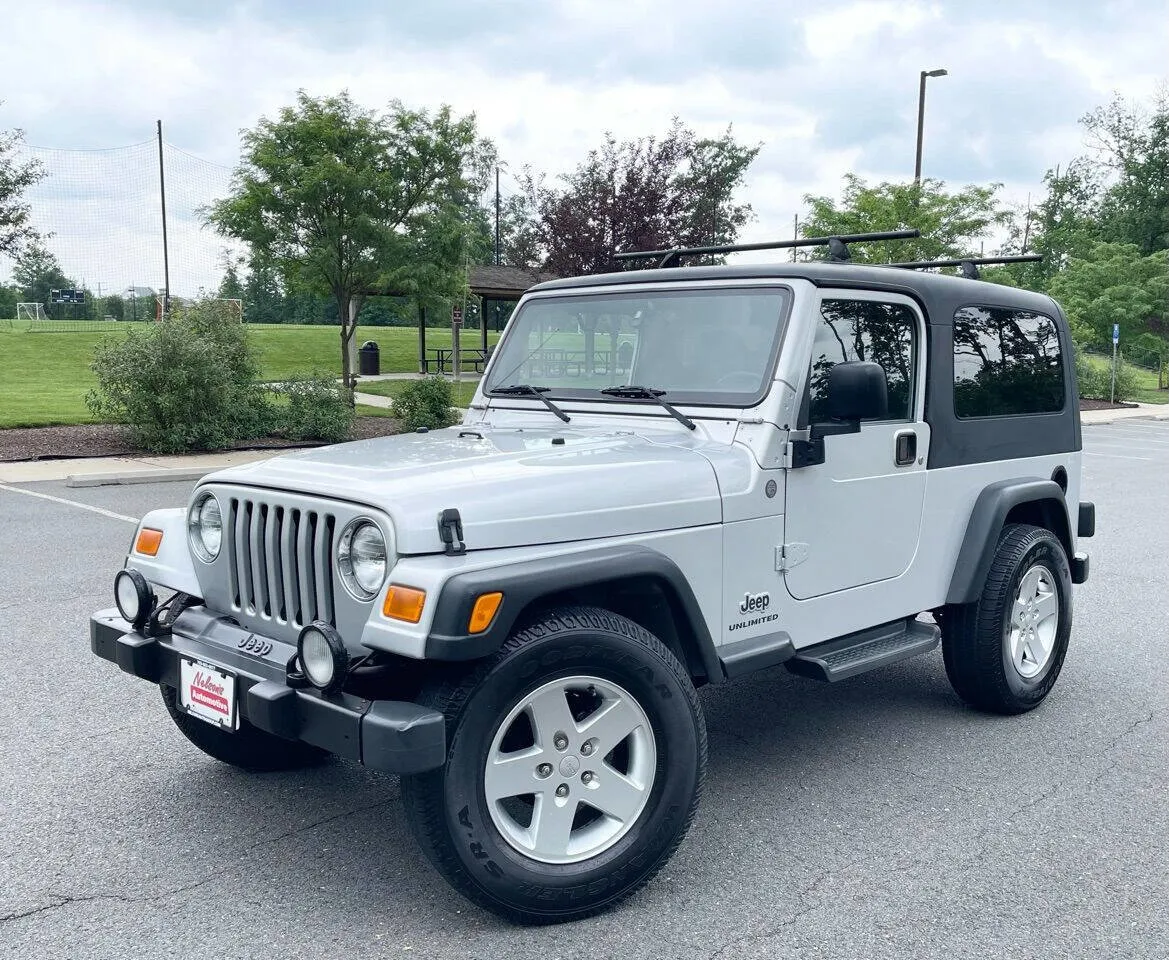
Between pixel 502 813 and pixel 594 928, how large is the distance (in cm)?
42

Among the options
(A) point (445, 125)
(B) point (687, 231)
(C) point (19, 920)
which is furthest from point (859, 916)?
(B) point (687, 231)

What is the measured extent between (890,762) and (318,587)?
2.43 metres

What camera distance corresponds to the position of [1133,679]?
5461 mm

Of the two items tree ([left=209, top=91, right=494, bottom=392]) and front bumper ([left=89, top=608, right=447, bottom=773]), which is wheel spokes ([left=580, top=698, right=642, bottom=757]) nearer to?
front bumper ([left=89, top=608, right=447, bottom=773])

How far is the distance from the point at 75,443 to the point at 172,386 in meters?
1.63

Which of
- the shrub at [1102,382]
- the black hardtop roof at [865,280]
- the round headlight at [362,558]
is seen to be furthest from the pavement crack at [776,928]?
the shrub at [1102,382]

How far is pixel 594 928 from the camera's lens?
10.0 ft

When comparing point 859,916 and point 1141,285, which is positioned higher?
point 1141,285

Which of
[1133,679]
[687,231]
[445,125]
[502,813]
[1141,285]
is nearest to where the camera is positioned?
[502,813]

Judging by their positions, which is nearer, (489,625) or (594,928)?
(489,625)

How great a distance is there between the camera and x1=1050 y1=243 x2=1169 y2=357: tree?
3866 centimetres

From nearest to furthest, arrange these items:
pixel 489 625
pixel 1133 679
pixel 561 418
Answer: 1. pixel 489 625
2. pixel 561 418
3. pixel 1133 679

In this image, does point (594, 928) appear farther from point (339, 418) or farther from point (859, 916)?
point (339, 418)

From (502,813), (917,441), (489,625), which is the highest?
(917,441)
